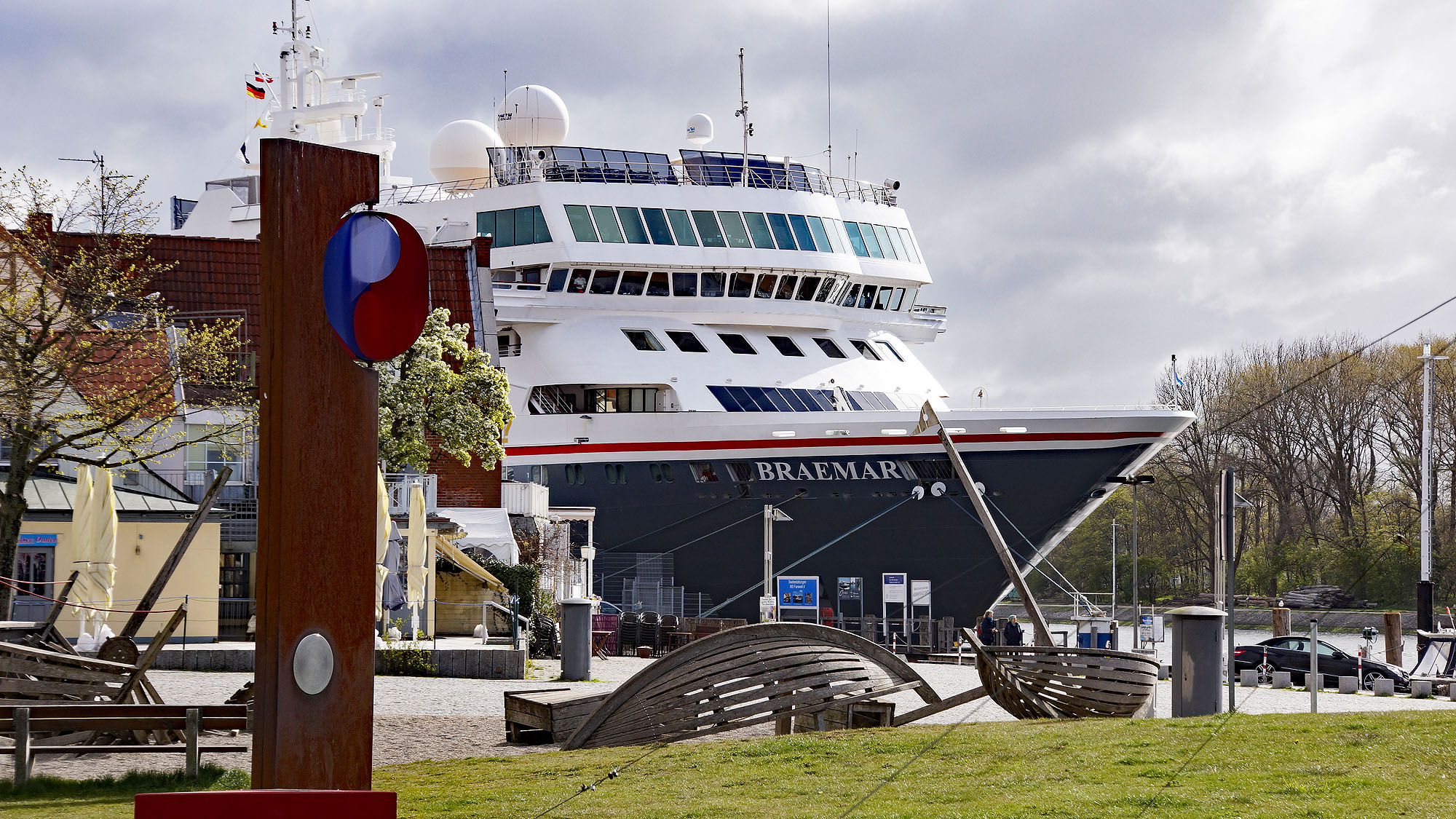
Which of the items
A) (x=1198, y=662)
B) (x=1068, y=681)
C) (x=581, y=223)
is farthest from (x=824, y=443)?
(x=1198, y=662)

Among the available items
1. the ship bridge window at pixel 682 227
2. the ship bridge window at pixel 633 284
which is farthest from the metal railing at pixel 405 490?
the ship bridge window at pixel 682 227

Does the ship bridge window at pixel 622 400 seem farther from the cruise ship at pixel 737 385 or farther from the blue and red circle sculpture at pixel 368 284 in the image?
the blue and red circle sculpture at pixel 368 284

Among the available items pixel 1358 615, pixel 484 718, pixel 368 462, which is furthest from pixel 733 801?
pixel 1358 615

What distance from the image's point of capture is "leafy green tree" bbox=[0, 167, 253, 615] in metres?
15.6

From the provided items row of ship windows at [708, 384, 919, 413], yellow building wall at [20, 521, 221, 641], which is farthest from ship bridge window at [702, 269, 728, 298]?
yellow building wall at [20, 521, 221, 641]

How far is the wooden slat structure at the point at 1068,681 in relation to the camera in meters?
11.6

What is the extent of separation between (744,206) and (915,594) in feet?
34.4

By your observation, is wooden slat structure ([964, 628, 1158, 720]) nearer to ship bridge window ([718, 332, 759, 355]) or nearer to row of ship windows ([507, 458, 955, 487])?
row of ship windows ([507, 458, 955, 487])

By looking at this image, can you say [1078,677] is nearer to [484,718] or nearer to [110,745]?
[484,718]

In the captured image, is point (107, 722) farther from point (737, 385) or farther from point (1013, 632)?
point (737, 385)

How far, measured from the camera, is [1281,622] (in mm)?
32844

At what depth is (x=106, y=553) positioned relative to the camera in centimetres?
1622

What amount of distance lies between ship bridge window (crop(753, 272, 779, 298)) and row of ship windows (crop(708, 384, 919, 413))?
270 centimetres

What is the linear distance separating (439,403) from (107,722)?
A: 1437 cm
